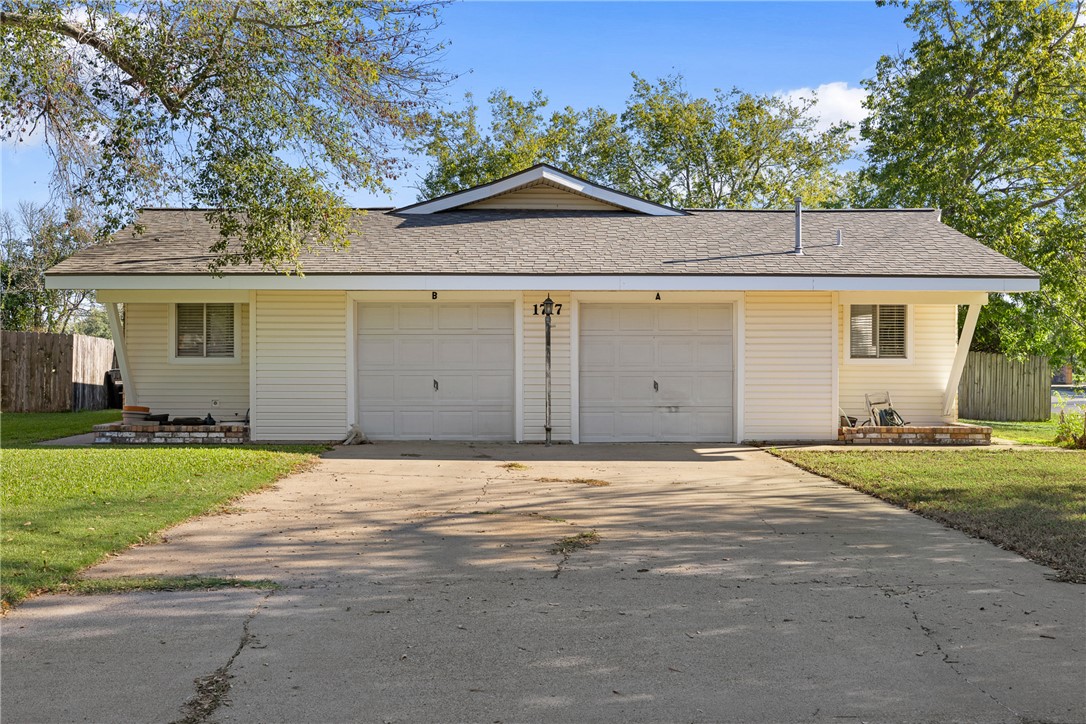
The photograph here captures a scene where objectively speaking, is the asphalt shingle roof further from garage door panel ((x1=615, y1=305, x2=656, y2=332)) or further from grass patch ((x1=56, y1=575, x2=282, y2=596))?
grass patch ((x1=56, y1=575, x2=282, y2=596))

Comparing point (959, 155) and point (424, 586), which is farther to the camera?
point (959, 155)

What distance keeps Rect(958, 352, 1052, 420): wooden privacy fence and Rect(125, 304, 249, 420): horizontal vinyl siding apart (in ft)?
58.8

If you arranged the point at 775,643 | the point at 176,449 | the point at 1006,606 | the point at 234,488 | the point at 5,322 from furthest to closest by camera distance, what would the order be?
the point at 5,322 < the point at 176,449 < the point at 234,488 < the point at 1006,606 < the point at 775,643

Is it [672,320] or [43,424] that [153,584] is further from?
[43,424]

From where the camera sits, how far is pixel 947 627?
4977mm

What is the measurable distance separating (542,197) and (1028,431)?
36.8ft

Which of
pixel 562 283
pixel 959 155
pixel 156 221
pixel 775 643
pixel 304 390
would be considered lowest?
pixel 775 643

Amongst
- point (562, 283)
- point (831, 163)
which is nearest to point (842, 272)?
point (562, 283)

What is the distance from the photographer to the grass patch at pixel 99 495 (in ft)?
20.1

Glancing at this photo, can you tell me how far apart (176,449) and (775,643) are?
34.4 ft

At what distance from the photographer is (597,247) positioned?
15359 mm

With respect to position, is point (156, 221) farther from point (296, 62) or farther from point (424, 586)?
point (424, 586)

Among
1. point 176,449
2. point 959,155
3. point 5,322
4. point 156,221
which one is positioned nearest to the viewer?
point 176,449

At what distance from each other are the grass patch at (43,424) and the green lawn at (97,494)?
0.70 meters
